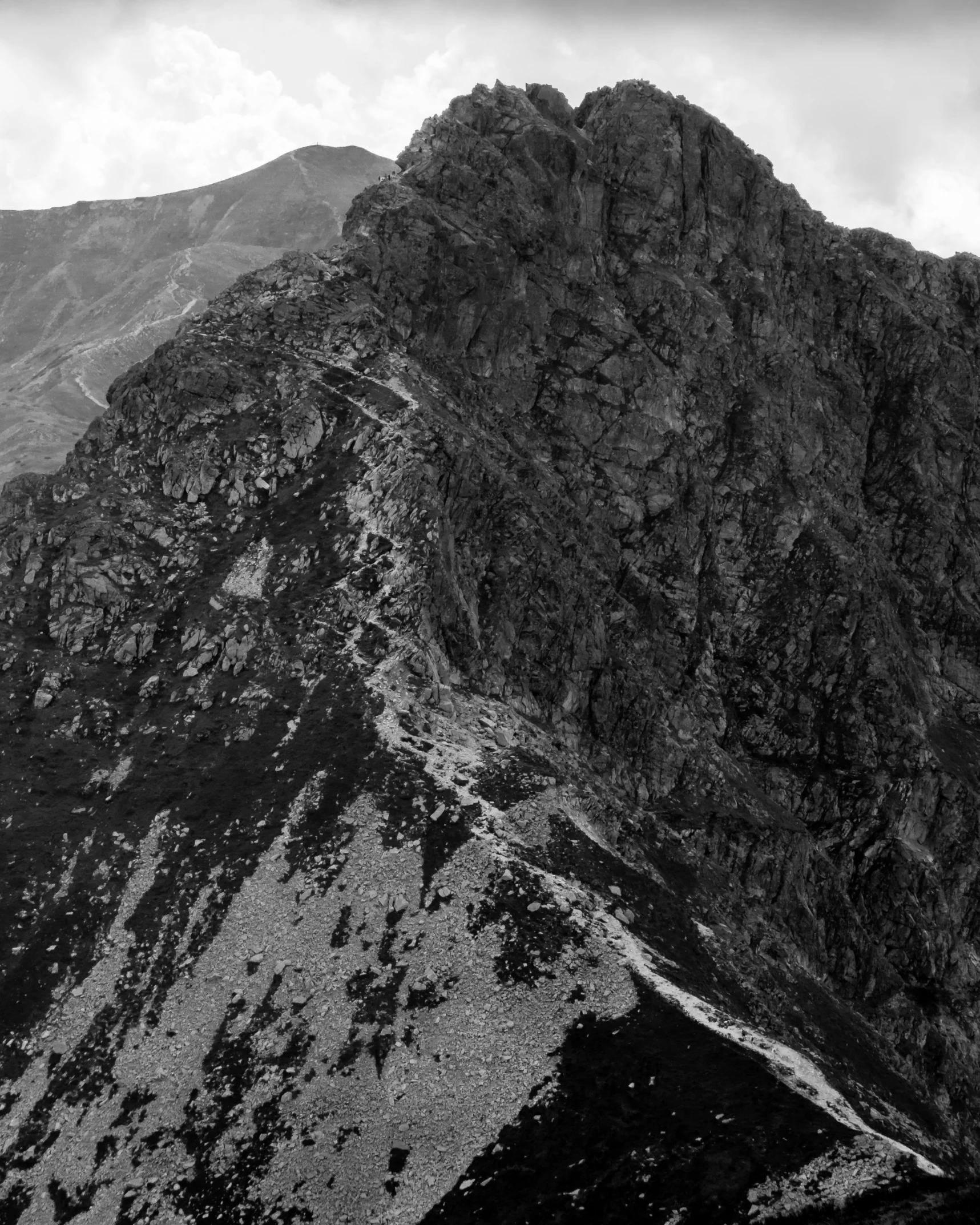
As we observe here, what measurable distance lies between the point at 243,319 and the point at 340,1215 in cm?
7356

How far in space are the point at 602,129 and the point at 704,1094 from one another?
109925mm

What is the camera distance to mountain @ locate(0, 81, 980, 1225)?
189 ft

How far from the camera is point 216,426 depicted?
310ft

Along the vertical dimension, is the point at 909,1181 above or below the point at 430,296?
below

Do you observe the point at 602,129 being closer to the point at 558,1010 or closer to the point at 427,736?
the point at 427,736

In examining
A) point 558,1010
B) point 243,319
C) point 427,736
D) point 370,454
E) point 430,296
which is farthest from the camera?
point 430,296

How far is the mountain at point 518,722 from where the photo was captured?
5759cm

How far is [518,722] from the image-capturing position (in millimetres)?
85875

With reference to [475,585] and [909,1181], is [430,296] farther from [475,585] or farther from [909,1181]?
[909,1181]

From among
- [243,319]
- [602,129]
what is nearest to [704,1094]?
[243,319]

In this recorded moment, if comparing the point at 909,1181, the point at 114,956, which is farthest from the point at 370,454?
the point at 909,1181

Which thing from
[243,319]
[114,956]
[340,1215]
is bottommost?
[340,1215]

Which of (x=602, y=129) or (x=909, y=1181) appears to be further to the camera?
(x=602, y=129)

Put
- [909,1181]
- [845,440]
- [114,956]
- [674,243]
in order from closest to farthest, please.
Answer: [909,1181], [114,956], [674,243], [845,440]
